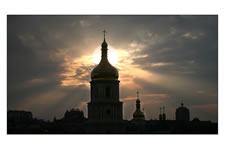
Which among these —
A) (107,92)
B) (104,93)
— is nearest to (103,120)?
(104,93)

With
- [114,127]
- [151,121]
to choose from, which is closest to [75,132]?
[114,127]

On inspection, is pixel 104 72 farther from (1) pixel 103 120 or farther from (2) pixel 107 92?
(1) pixel 103 120

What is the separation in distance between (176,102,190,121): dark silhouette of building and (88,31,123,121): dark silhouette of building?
3.47 metres

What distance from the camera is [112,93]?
1416 inches

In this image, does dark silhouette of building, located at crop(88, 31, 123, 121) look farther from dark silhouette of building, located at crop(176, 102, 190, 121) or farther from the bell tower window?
dark silhouette of building, located at crop(176, 102, 190, 121)

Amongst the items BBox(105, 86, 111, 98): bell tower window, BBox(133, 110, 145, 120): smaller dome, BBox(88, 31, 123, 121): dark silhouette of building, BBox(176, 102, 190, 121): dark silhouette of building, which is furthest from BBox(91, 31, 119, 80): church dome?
BBox(133, 110, 145, 120): smaller dome

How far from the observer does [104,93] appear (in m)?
36.1

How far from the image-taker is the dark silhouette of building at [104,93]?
1405 inches

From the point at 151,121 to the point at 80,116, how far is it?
26.3ft

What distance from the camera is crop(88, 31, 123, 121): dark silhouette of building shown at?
117ft

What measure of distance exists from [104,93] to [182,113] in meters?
4.83

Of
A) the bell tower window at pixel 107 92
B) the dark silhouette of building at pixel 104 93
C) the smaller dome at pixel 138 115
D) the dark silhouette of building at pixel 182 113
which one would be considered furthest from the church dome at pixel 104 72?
the smaller dome at pixel 138 115

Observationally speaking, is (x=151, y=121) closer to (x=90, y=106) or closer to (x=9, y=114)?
(x=90, y=106)

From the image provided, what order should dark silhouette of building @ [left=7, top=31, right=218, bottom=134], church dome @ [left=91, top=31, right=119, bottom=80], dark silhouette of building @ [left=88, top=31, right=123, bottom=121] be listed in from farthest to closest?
church dome @ [left=91, top=31, right=119, bottom=80] → dark silhouette of building @ [left=88, top=31, right=123, bottom=121] → dark silhouette of building @ [left=7, top=31, right=218, bottom=134]
